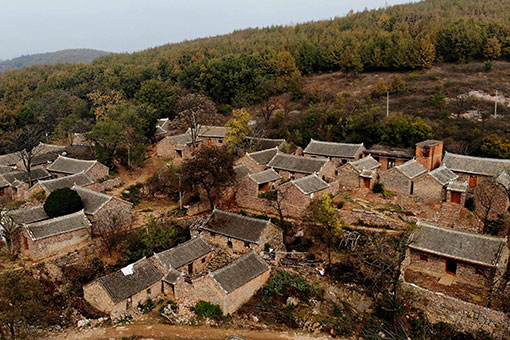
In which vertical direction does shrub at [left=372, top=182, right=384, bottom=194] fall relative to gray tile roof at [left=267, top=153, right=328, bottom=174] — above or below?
below

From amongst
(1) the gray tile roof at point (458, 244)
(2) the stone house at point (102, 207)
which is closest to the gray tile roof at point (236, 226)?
(2) the stone house at point (102, 207)

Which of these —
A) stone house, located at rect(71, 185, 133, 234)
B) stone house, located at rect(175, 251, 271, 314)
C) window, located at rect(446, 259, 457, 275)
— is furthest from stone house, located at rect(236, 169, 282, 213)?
window, located at rect(446, 259, 457, 275)

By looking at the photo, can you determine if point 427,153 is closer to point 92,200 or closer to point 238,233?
point 238,233

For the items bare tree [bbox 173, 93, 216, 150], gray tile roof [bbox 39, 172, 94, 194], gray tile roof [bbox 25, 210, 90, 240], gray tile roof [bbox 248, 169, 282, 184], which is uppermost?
bare tree [bbox 173, 93, 216, 150]

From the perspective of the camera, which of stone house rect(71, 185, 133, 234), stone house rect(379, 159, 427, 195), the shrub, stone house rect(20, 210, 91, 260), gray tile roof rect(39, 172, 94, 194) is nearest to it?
stone house rect(20, 210, 91, 260)

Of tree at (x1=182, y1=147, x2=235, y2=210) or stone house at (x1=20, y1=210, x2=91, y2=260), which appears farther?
tree at (x1=182, y1=147, x2=235, y2=210)

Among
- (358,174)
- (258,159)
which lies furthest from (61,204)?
(358,174)

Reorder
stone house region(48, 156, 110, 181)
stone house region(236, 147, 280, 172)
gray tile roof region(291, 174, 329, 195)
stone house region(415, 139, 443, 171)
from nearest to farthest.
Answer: gray tile roof region(291, 174, 329, 195)
stone house region(415, 139, 443, 171)
stone house region(236, 147, 280, 172)
stone house region(48, 156, 110, 181)

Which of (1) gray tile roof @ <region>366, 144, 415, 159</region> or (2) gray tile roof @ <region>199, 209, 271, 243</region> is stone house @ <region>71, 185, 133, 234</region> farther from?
(1) gray tile roof @ <region>366, 144, 415, 159</region>
